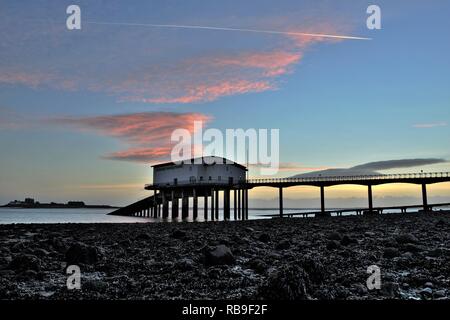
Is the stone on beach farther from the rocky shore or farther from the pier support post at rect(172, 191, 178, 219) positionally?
the pier support post at rect(172, 191, 178, 219)

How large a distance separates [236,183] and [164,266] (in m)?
56.6

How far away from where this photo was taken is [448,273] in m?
8.17

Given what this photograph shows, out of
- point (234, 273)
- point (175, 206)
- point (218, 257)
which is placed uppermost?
point (218, 257)

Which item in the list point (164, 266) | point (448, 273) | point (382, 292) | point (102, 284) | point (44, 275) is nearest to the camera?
point (382, 292)

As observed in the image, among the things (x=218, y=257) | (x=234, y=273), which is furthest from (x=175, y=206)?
(x=234, y=273)

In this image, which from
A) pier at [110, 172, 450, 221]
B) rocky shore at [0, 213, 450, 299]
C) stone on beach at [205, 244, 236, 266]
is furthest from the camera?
pier at [110, 172, 450, 221]

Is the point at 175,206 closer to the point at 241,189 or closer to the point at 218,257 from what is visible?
the point at 241,189

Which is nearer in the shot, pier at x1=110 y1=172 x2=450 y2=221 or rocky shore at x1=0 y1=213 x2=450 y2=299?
rocky shore at x1=0 y1=213 x2=450 y2=299

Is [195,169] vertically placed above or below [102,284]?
above

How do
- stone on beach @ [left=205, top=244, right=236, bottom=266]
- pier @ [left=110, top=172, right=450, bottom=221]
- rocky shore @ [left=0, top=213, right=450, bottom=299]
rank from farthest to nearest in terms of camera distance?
pier @ [left=110, top=172, right=450, bottom=221] → stone on beach @ [left=205, top=244, right=236, bottom=266] → rocky shore @ [left=0, top=213, right=450, bottom=299]

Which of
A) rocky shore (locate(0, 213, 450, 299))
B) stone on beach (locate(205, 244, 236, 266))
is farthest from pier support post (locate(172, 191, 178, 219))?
stone on beach (locate(205, 244, 236, 266))
